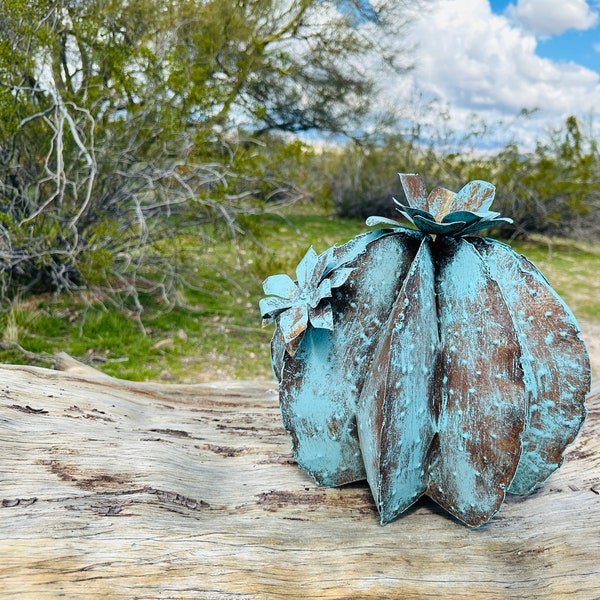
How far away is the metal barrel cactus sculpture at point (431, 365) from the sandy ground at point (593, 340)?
12.8 feet

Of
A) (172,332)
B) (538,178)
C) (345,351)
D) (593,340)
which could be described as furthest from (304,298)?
(538,178)

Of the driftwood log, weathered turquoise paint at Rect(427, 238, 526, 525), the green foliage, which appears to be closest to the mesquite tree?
the driftwood log

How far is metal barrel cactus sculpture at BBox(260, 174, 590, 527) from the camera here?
55.7 inches

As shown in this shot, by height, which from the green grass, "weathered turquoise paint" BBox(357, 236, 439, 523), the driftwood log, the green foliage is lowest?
the green grass

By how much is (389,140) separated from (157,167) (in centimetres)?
826

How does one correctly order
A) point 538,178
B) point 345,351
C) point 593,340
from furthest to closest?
point 538,178 → point 593,340 → point 345,351

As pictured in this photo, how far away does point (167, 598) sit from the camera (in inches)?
47.8

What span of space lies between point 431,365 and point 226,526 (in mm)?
655

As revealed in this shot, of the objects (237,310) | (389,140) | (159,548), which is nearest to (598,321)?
(237,310)

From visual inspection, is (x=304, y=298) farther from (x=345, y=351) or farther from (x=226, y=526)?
(x=226, y=526)

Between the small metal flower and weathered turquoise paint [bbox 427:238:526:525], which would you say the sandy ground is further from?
the small metal flower

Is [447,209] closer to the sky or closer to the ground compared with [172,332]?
closer to the sky

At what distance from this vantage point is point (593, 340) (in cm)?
586

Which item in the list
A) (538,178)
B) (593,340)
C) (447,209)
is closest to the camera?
(447,209)
